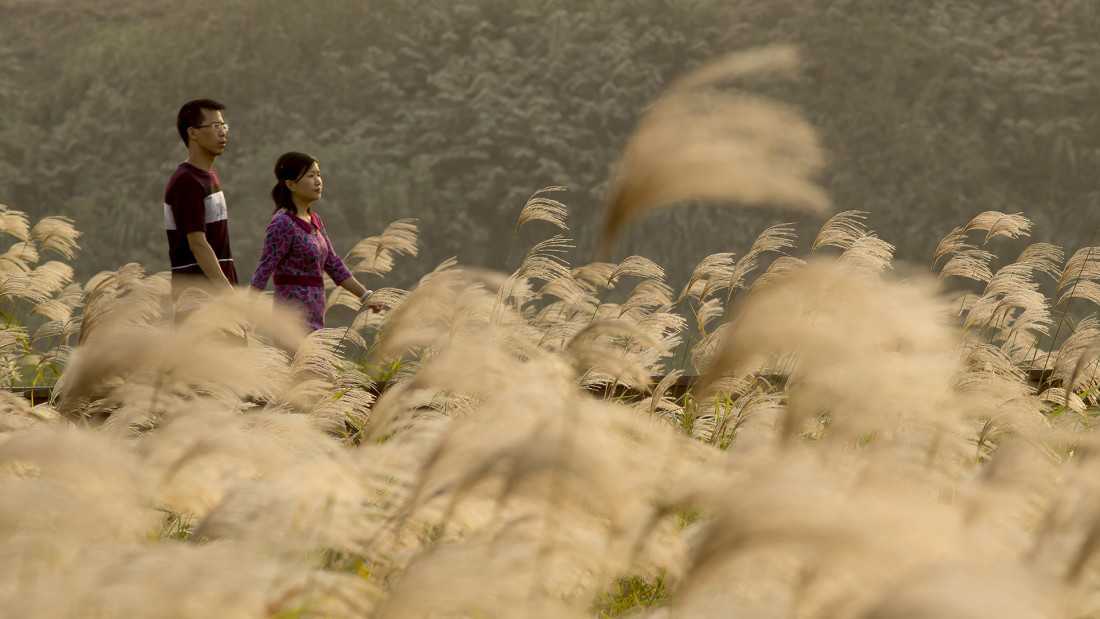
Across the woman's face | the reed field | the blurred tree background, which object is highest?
the reed field

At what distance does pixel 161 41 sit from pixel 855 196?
12.0m

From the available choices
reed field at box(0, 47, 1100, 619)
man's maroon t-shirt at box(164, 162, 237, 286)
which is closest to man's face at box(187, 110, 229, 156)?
man's maroon t-shirt at box(164, 162, 237, 286)

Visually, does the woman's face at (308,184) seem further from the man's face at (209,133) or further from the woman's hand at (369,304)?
the woman's hand at (369,304)

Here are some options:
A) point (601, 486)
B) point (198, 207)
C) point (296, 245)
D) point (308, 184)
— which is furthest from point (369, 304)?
point (601, 486)

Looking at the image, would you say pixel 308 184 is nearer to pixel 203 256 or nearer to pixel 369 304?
pixel 203 256

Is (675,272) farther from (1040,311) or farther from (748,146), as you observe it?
(748,146)

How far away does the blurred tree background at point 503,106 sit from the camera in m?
17.2

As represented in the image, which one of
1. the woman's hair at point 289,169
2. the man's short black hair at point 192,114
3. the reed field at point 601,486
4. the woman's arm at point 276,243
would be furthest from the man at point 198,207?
the reed field at point 601,486

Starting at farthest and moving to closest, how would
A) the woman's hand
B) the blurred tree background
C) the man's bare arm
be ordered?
the blurred tree background → the man's bare arm → the woman's hand

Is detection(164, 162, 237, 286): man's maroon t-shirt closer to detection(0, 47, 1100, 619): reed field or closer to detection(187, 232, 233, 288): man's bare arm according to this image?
detection(187, 232, 233, 288): man's bare arm

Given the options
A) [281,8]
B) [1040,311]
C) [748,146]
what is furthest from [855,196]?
[748,146]

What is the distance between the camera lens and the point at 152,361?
6.86ft

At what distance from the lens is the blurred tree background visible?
17234 millimetres

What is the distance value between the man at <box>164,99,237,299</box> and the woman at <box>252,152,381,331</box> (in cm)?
23
